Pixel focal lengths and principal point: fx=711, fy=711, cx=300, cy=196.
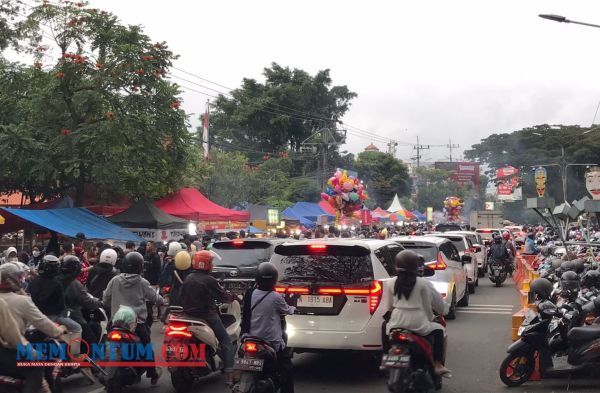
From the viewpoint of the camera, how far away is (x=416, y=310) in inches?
274

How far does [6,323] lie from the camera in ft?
19.4

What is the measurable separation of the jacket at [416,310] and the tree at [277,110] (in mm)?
58359

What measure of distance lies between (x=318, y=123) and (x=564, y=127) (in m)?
24.1

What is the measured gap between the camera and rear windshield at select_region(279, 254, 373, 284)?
886 cm

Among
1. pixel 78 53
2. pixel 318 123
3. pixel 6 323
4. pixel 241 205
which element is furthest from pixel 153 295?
pixel 318 123

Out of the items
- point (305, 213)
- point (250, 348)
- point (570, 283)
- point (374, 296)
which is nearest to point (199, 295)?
point (250, 348)

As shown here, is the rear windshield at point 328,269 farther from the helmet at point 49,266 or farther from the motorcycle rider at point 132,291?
the helmet at point 49,266

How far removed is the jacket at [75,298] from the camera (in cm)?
839

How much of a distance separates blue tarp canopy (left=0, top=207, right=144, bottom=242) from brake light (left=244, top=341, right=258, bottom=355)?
12.6 metres

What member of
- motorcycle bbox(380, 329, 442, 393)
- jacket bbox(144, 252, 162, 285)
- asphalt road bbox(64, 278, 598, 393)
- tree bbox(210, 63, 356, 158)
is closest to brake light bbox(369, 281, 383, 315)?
asphalt road bbox(64, 278, 598, 393)

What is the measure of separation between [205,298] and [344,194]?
21.7m

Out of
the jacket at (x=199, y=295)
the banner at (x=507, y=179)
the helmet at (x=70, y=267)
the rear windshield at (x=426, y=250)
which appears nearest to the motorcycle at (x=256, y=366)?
the jacket at (x=199, y=295)

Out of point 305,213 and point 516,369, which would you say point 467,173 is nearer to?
point 305,213

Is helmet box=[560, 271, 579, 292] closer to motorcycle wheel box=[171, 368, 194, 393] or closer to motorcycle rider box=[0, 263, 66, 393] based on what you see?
motorcycle wheel box=[171, 368, 194, 393]
